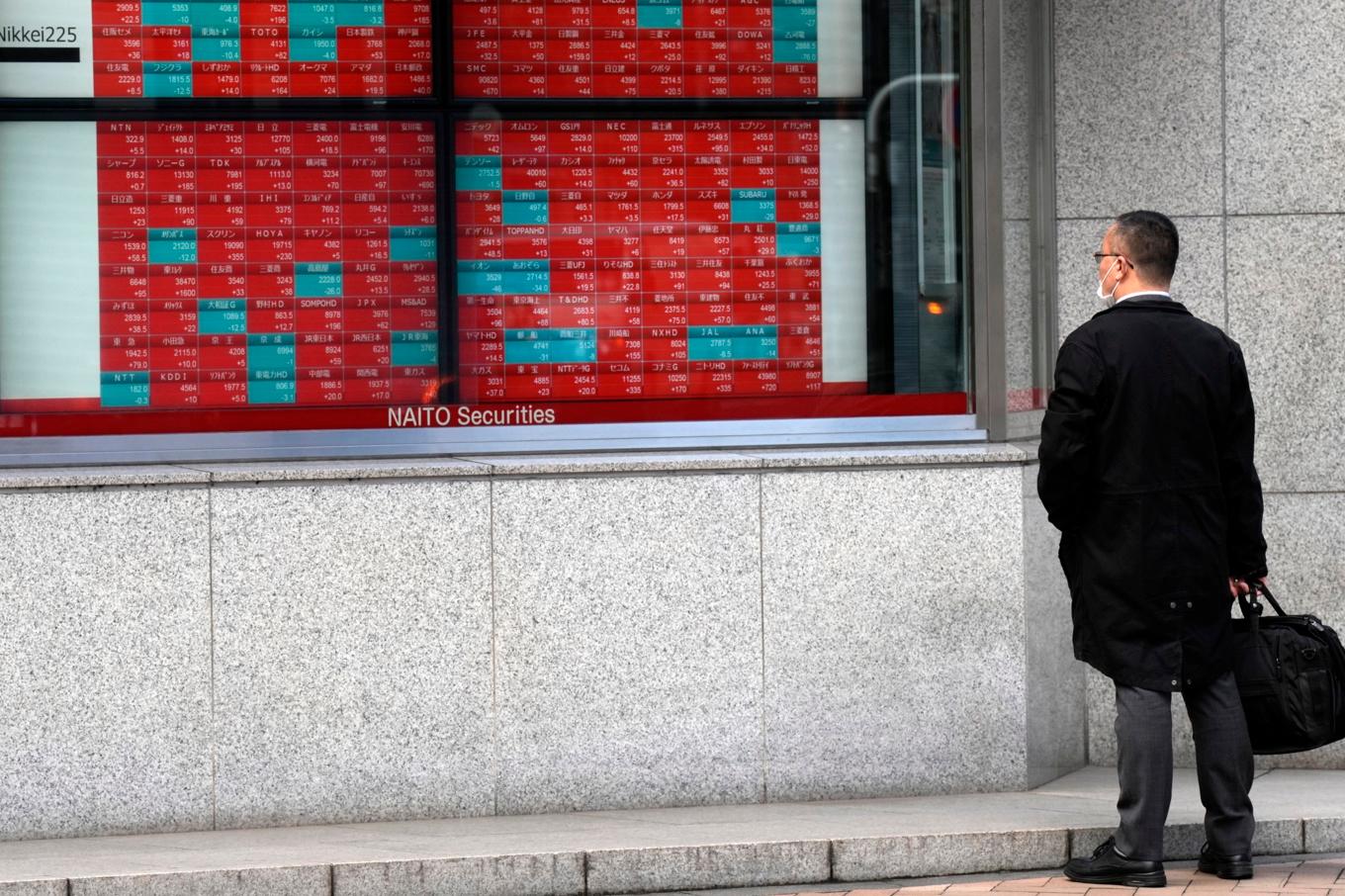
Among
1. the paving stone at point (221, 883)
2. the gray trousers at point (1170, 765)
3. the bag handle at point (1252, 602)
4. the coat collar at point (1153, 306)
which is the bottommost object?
the paving stone at point (221, 883)

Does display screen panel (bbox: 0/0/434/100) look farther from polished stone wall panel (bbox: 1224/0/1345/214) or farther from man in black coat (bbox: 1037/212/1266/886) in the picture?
polished stone wall panel (bbox: 1224/0/1345/214)

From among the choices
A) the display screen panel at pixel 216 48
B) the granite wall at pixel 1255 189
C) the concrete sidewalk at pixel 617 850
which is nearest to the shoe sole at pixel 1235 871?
the concrete sidewalk at pixel 617 850

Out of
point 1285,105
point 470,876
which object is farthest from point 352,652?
point 1285,105

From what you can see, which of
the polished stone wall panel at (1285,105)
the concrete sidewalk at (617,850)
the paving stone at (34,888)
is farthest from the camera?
the polished stone wall panel at (1285,105)

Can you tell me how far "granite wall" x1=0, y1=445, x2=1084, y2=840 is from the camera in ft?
21.3

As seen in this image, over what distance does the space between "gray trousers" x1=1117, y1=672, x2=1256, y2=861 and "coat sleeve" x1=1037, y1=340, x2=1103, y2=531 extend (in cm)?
61

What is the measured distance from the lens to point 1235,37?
7492 millimetres

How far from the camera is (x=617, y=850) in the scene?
19.5 feet

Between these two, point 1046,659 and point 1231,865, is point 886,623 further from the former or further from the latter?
point 1231,865

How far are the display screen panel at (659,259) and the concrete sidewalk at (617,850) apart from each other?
64.8 inches

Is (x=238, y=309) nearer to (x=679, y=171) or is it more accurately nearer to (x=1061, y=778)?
(x=679, y=171)

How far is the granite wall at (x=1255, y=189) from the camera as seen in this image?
7.49 m

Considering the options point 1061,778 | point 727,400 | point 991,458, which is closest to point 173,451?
point 727,400

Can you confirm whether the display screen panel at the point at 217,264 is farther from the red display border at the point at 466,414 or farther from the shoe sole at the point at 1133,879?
the shoe sole at the point at 1133,879
